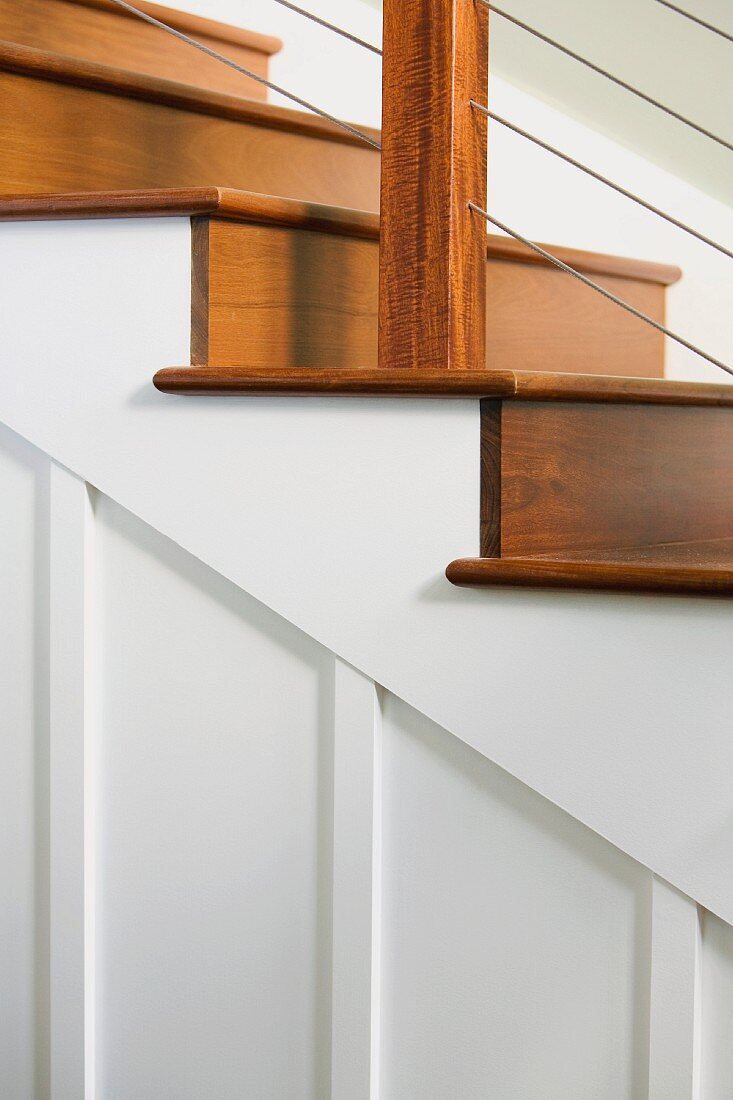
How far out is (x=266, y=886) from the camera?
1.04m

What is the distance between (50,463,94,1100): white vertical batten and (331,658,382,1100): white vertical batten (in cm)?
27

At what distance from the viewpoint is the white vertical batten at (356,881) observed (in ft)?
3.18

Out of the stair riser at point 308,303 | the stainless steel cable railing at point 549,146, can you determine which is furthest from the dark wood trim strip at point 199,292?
the stainless steel cable railing at point 549,146

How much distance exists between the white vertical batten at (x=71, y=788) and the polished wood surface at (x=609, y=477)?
1.40 ft

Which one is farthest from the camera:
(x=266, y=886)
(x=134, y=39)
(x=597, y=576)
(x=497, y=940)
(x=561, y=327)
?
(x=134, y=39)

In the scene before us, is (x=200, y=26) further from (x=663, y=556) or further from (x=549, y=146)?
(x=663, y=556)

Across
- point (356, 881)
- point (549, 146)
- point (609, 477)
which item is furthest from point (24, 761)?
point (549, 146)

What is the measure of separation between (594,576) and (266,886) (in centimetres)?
43

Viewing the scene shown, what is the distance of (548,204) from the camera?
1820 mm

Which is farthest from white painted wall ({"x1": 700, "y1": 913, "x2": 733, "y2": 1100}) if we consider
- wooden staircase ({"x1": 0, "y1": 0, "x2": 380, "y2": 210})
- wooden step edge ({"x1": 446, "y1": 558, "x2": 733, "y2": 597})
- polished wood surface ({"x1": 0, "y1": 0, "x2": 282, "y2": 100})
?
polished wood surface ({"x1": 0, "y1": 0, "x2": 282, "y2": 100})

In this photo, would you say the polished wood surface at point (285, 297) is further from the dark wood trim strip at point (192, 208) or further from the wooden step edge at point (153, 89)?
the wooden step edge at point (153, 89)

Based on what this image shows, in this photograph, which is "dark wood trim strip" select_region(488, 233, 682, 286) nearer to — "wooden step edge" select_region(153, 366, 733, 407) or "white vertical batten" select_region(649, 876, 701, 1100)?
"wooden step edge" select_region(153, 366, 733, 407)

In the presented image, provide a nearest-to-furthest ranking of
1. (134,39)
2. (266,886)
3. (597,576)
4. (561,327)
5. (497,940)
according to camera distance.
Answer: (597,576)
(497,940)
(266,886)
(561,327)
(134,39)

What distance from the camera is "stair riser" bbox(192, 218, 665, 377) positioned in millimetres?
1005
